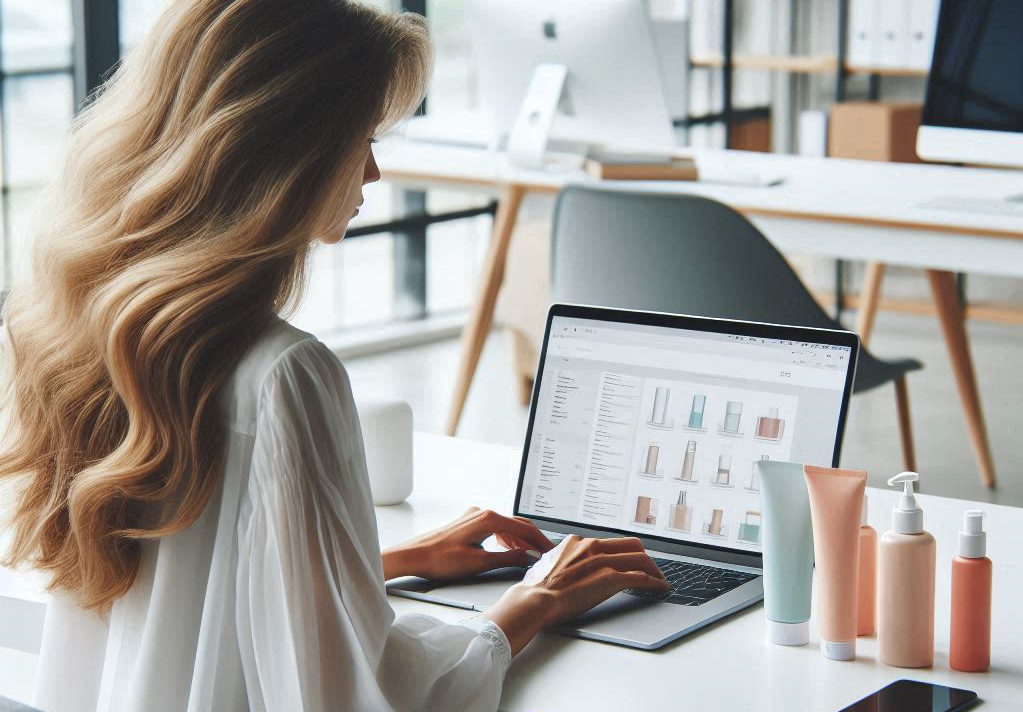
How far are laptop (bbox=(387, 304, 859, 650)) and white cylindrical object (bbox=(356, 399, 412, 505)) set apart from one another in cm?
16

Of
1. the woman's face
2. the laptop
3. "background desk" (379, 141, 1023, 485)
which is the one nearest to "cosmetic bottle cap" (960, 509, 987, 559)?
the laptop

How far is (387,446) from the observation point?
145 cm

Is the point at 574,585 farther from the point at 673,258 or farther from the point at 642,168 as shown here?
the point at 642,168

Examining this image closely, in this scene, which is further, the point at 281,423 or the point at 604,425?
the point at 604,425

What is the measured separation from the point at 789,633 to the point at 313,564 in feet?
1.26

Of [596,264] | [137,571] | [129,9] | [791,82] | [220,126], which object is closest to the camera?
[220,126]

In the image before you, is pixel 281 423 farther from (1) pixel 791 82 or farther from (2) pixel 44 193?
(1) pixel 791 82

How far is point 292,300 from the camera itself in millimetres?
1013

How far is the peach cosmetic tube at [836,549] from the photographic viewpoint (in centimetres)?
101

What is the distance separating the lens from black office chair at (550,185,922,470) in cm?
248

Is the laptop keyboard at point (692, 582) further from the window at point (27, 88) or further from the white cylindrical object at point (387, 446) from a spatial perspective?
the window at point (27, 88)

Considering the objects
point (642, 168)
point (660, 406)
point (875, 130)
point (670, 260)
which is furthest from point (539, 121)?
point (875, 130)

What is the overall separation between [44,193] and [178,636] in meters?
0.36

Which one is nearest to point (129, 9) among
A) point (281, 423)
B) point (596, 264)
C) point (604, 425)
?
point (596, 264)
